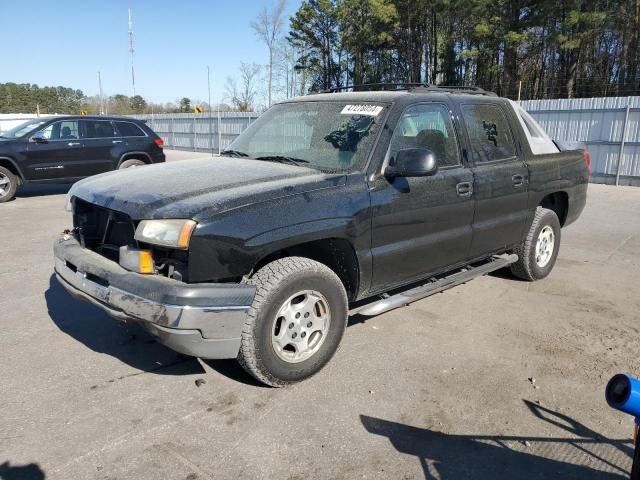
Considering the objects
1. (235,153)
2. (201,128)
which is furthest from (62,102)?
(235,153)

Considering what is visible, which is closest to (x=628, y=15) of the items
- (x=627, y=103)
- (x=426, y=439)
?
(x=627, y=103)

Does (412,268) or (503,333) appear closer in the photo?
(412,268)

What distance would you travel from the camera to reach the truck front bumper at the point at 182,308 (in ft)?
9.04

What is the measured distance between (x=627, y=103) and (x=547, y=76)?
22.8 m

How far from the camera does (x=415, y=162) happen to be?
346cm

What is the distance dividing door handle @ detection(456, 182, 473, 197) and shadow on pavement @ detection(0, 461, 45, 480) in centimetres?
330

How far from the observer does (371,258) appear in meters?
3.60

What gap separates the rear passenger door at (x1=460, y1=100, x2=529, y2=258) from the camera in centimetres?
443

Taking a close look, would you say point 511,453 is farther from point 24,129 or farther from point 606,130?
point 606,130

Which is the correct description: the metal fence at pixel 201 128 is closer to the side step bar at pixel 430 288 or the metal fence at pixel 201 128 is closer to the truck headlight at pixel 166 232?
the side step bar at pixel 430 288

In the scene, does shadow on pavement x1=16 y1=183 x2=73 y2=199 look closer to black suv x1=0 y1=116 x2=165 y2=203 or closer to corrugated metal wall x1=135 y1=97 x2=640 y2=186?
black suv x1=0 y1=116 x2=165 y2=203

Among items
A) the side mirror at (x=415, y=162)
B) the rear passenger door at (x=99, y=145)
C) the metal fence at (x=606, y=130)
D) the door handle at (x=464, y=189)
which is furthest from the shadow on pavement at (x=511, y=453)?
the metal fence at (x=606, y=130)

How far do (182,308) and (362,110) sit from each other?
2037 mm

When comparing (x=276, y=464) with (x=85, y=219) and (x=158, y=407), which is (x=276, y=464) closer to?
(x=158, y=407)
